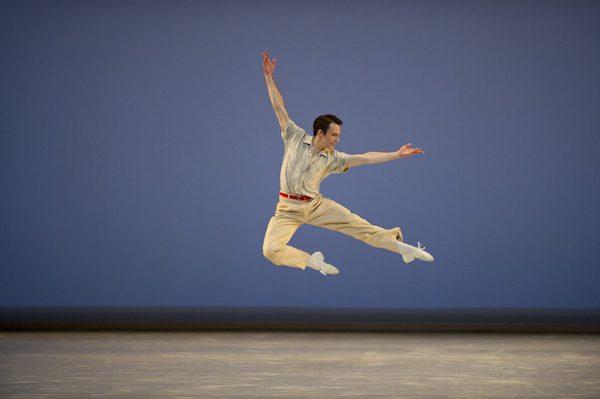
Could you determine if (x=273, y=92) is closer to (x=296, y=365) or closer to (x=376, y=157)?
(x=376, y=157)

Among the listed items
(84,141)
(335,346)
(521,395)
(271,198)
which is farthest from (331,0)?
(521,395)

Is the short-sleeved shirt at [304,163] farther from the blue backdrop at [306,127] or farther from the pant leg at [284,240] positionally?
the blue backdrop at [306,127]

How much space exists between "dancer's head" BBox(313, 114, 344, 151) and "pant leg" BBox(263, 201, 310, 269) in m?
0.45

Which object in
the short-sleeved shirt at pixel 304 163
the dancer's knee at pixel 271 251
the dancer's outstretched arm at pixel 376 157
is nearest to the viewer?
the dancer's outstretched arm at pixel 376 157

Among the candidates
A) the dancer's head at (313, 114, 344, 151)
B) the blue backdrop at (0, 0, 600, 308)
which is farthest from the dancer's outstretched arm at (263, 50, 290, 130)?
the blue backdrop at (0, 0, 600, 308)

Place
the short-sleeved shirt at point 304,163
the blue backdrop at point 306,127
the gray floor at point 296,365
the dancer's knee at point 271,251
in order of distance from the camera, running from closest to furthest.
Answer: the gray floor at point 296,365
the dancer's knee at point 271,251
the short-sleeved shirt at point 304,163
the blue backdrop at point 306,127

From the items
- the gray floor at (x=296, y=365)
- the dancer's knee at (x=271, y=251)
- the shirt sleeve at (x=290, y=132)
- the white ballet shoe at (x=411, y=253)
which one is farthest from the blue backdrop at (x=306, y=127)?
the dancer's knee at (x=271, y=251)

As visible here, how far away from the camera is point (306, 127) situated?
7.86 metres

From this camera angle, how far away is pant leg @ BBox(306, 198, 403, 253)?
6.07m

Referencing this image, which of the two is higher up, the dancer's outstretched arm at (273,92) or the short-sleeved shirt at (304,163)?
the dancer's outstretched arm at (273,92)

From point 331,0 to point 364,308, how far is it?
7.95ft

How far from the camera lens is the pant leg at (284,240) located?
5930 mm

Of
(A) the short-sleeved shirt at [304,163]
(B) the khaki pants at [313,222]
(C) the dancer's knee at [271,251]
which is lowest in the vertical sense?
(C) the dancer's knee at [271,251]

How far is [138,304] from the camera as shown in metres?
8.28
